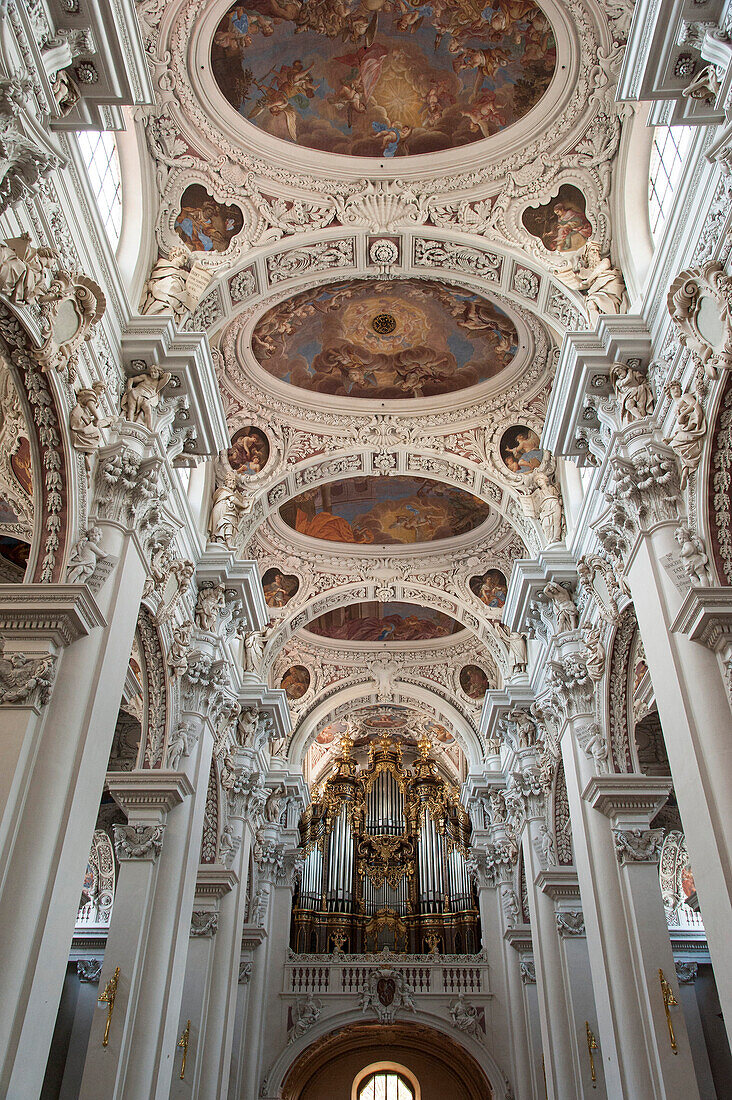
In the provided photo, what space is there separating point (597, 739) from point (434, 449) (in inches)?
274

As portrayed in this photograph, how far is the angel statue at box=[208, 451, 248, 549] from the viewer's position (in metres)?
16.2

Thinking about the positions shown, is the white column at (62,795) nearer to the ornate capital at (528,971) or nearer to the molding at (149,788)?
the molding at (149,788)

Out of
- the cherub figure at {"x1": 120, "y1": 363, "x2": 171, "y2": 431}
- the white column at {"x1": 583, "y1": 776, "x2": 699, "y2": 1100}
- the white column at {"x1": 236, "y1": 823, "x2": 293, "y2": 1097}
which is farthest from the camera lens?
the white column at {"x1": 236, "y1": 823, "x2": 293, "y2": 1097}

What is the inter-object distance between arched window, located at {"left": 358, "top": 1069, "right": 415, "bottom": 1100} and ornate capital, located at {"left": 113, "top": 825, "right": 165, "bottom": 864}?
16.8 m

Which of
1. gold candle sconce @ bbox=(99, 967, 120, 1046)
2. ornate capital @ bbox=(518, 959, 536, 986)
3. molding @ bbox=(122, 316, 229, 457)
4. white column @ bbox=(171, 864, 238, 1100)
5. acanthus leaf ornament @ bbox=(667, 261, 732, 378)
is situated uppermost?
molding @ bbox=(122, 316, 229, 457)

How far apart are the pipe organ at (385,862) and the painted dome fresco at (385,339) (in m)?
14.6

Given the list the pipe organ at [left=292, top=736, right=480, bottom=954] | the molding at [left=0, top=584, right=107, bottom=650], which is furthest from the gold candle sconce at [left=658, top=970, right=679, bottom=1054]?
the pipe organ at [left=292, top=736, right=480, bottom=954]

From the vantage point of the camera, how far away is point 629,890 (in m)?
12.3

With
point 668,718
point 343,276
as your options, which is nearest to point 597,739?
point 668,718

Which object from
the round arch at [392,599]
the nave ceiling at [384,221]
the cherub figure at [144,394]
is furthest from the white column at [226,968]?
the cherub figure at [144,394]

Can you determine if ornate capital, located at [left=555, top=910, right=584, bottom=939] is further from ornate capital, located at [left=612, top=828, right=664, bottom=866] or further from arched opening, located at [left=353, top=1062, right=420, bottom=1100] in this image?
arched opening, located at [left=353, top=1062, right=420, bottom=1100]

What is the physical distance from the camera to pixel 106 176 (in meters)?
12.0

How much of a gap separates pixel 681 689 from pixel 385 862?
20.8m

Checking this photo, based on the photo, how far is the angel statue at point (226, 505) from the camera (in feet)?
53.3
